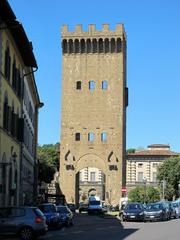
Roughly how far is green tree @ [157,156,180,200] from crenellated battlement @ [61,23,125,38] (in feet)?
88.6

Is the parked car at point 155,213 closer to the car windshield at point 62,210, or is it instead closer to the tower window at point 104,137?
the car windshield at point 62,210

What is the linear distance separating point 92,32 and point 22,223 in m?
74.3

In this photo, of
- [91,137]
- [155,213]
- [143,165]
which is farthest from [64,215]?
[143,165]

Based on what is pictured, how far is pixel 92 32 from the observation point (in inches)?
3750

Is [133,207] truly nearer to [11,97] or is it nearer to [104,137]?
[11,97]

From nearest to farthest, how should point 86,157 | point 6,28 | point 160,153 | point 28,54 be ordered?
point 6,28 → point 28,54 → point 86,157 → point 160,153

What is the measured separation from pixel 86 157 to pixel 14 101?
177 feet

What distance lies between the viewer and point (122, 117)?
91.2 meters

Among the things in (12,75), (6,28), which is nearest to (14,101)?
(12,75)

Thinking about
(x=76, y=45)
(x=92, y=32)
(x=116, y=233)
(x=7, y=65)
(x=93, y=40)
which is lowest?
(x=116, y=233)

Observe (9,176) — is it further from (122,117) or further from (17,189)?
(122,117)

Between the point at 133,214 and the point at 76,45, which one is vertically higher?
the point at 76,45

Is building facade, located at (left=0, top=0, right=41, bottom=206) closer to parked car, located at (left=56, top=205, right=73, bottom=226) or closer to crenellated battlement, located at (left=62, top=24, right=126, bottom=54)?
parked car, located at (left=56, top=205, right=73, bottom=226)

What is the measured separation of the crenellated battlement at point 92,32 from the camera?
309ft
